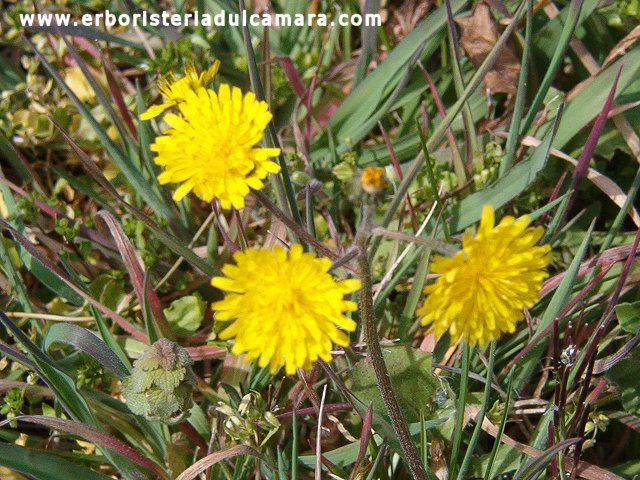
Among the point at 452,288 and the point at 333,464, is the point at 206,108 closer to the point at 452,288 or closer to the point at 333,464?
the point at 452,288

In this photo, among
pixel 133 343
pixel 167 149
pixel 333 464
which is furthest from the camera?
pixel 133 343

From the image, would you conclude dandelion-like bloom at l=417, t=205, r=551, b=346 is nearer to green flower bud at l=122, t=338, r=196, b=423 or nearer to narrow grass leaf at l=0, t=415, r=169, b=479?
green flower bud at l=122, t=338, r=196, b=423

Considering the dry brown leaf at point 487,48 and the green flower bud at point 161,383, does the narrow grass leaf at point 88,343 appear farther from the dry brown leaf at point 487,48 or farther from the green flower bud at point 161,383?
the dry brown leaf at point 487,48

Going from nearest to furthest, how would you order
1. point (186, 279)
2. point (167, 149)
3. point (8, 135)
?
point (167, 149), point (186, 279), point (8, 135)

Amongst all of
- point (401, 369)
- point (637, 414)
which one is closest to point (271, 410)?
point (401, 369)

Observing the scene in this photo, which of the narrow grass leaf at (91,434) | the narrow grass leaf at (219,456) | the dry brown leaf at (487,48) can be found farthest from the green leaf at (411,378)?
the dry brown leaf at (487,48)
